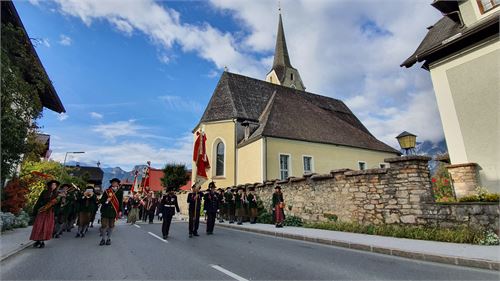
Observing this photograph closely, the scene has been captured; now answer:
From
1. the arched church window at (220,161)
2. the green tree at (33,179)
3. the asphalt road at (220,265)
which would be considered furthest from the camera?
the arched church window at (220,161)

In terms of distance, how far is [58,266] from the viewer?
224 inches

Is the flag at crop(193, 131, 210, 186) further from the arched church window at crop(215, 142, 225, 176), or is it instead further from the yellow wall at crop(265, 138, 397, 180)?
the arched church window at crop(215, 142, 225, 176)

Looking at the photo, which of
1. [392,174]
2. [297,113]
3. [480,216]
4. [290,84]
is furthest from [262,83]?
[480,216]

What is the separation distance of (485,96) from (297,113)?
1716 centimetres

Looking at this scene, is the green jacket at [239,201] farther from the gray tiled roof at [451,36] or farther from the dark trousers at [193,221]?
the gray tiled roof at [451,36]

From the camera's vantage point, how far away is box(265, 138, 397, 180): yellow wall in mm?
22406

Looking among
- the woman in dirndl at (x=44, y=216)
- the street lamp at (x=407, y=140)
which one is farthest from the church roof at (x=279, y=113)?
the woman in dirndl at (x=44, y=216)

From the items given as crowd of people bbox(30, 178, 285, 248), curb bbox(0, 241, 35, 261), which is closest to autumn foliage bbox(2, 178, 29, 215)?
crowd of people bbox(30, 178, 285, 248)

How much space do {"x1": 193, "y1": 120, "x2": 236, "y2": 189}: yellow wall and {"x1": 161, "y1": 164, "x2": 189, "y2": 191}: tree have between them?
12.1 metres

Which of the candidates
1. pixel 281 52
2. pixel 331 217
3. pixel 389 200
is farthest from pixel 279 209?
pixel 281 52

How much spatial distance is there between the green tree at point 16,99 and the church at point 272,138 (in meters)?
14.5

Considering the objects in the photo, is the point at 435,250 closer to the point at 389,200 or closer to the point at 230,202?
the point at 389,200

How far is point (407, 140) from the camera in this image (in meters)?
10.6

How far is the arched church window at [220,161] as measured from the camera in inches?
1035
